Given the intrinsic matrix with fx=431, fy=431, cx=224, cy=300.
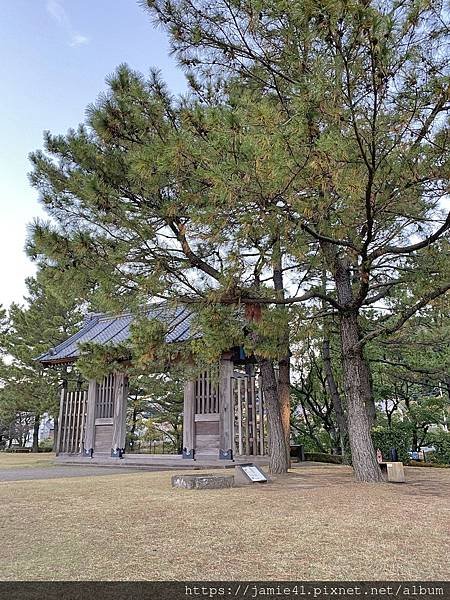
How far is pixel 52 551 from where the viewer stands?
2.11m

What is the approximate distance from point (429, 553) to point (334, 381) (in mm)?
7409

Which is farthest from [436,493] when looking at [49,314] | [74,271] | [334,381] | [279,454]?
[49,314]

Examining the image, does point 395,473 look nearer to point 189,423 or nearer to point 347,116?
point 347,116

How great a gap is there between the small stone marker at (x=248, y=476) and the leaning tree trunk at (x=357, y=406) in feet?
3.27

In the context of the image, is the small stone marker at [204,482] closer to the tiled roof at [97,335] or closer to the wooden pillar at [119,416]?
the tiled roof at [97,335]

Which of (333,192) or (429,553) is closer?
(429,553)

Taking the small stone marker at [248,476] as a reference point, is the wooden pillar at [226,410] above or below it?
above

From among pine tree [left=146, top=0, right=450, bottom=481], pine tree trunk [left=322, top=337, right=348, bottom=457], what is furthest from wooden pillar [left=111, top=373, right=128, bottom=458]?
pine tree [left=146, top=0, right=450, bottom=481]

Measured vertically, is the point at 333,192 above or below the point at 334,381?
above

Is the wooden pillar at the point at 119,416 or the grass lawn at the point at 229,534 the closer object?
the grass lawn at the point at 229,534

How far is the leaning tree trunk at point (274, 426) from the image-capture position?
217 inches

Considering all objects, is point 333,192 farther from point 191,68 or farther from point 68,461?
point 68,461

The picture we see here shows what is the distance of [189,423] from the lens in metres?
7.71

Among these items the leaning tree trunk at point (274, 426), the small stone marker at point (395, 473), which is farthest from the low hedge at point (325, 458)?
the small stone marker at point (395, 473)
